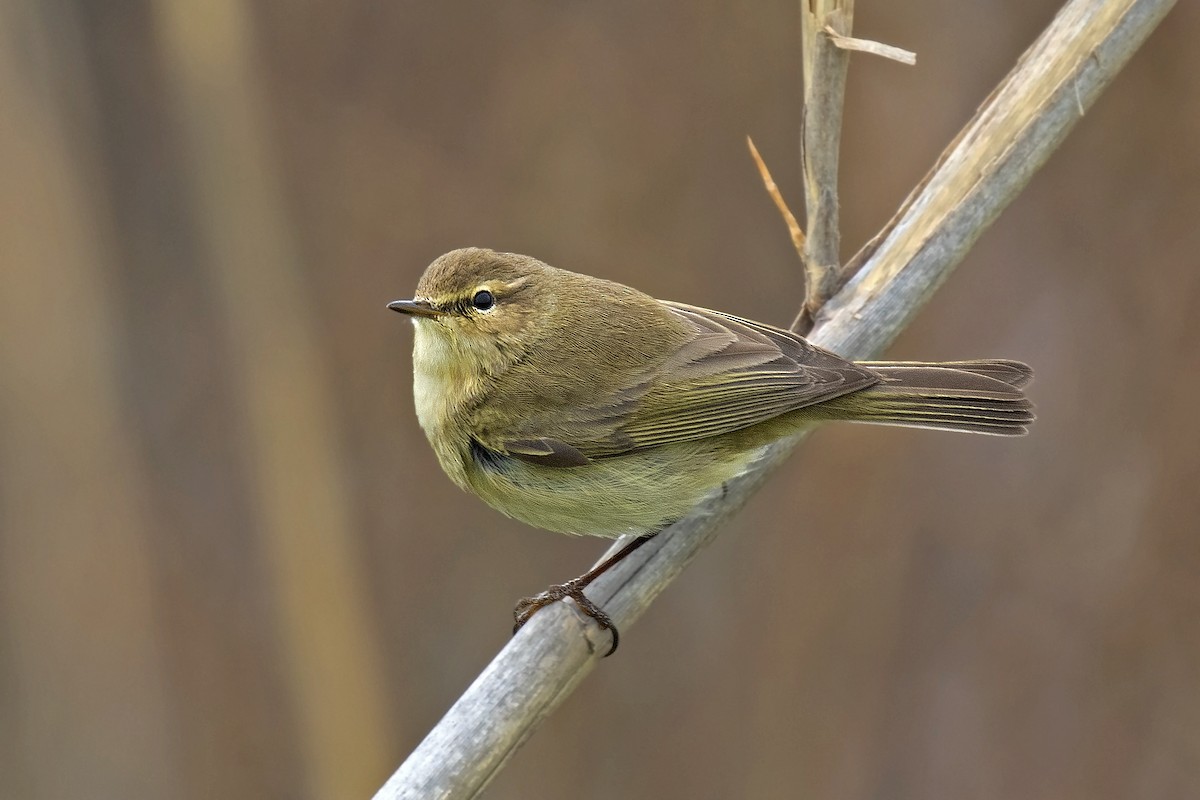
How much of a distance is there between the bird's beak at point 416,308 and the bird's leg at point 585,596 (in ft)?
2.64

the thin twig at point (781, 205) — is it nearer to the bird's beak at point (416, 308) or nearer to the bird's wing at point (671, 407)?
the bird's wing at point (671, 407)

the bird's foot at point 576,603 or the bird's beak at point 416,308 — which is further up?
the bird's beak at point 416,308

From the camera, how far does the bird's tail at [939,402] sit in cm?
305

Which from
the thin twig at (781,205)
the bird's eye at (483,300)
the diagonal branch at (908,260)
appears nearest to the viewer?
the diagonal branch at (908,260)

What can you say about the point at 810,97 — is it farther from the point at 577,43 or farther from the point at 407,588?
the point at 407,588

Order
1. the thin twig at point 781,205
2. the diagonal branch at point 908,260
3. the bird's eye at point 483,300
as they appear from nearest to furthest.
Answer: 1. the diagonal branch at point 908,260
2. the thin twig at point 781,205
3. the bird's eye at point 483,300

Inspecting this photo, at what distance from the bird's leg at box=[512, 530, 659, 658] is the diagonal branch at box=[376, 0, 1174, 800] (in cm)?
3

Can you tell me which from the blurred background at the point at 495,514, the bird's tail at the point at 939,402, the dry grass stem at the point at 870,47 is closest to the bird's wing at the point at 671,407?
the bird's tail at the point at 939,402

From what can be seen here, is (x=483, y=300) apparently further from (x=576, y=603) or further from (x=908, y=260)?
(x=908, y=260)

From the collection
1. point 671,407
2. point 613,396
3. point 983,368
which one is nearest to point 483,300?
point 613,396

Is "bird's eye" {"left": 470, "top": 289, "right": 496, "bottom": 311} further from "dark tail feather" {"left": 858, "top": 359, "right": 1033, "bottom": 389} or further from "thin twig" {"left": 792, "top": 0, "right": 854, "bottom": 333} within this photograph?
"dark tail feather" {"left": 858, "top": 359, "right": 1033, "bottom": 389}

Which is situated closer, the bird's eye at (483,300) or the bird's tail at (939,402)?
the bird's tail at (939,402)

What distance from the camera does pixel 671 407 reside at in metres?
3.19

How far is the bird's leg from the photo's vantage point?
2916 mm
